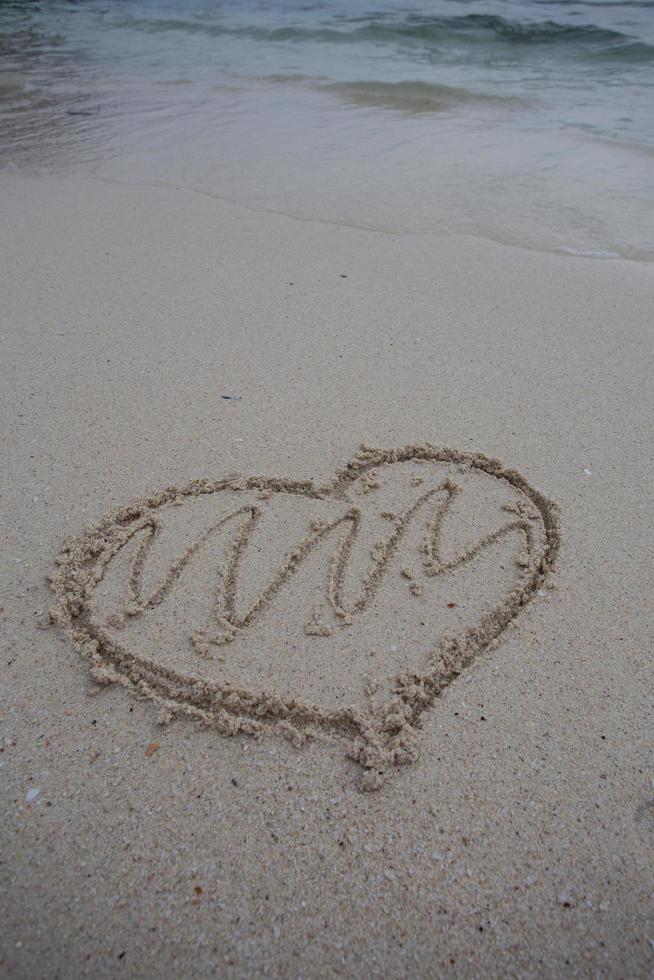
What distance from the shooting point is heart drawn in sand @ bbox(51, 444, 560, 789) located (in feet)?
4.68

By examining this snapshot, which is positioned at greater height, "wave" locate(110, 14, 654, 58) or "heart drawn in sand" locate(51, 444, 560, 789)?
"wave" locate(110, 14, 654, 58)

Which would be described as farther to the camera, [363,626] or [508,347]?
[508,347]

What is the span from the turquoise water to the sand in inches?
43.4

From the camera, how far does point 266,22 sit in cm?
940

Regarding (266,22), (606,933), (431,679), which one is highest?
(266,22)

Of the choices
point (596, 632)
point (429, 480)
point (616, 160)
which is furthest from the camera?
point (616, 160)

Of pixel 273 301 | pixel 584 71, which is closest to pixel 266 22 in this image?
pixel 584 71

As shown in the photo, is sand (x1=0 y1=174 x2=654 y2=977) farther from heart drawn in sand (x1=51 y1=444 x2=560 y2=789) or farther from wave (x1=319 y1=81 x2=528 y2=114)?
wave (x1=319 y1=81 x2=528 y2=114)

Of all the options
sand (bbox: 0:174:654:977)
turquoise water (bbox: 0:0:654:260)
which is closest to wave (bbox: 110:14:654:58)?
turquoise water (bbox: 0:0:654:260)

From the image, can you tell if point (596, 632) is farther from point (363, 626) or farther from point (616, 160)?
point (616, 160)

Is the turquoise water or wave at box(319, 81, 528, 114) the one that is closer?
the turquoise water

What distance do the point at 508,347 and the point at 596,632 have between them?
1.35 meters

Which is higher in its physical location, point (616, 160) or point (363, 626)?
point (616, 160)

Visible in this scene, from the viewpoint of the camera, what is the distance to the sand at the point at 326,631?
1.12m
